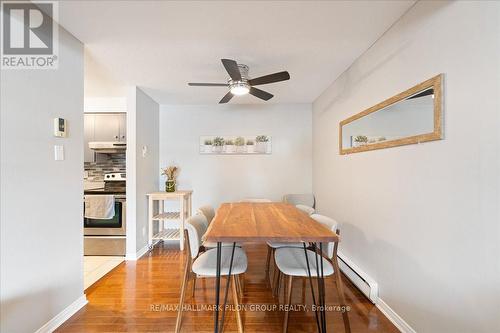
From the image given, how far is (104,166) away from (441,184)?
4566 millimetres

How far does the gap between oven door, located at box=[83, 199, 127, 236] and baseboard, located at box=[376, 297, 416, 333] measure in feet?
10.5

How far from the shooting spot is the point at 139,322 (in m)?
1.84

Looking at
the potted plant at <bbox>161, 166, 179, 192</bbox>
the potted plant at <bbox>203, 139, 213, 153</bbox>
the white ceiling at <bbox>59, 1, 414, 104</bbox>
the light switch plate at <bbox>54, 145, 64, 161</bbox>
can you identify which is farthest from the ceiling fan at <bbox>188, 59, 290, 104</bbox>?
the potted plant at <bbox>161, 166, 179, 192</bbox>

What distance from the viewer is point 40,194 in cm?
165

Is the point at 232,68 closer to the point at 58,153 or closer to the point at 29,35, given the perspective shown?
the point at 29,35

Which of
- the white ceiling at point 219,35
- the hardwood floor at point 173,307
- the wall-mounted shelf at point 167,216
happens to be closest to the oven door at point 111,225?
the wall-mounted shelf at point 167,216

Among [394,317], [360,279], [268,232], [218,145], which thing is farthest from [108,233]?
[394,317]

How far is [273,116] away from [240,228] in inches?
114

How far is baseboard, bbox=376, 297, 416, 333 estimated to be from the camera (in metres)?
1.68


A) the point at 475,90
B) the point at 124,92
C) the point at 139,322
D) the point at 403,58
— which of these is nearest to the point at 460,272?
the point at 475,90

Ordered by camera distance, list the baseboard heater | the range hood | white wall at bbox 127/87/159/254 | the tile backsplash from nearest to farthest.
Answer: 1. the baseboard heater
2. white wall at bbox 127/87/159/254
3. the range hood
4. the tile backsplash

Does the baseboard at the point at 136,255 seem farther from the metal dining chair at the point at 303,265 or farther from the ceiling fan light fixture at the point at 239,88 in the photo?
the ceiling fan light fixture at the point at 239,88

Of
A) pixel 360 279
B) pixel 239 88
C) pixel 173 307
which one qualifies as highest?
pixel 239 88

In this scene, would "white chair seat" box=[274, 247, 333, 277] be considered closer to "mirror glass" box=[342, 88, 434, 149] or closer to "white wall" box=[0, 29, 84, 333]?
"mirror glass" box=[342, 88, 434, 149]
